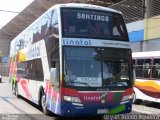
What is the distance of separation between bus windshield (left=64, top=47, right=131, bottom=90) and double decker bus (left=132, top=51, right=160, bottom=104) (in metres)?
6.15

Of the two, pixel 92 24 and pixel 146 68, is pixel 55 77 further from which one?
pixel 146 68

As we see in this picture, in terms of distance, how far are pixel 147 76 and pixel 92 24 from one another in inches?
287

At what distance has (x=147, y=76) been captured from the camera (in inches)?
738

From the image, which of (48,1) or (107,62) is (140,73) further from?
(48,1)

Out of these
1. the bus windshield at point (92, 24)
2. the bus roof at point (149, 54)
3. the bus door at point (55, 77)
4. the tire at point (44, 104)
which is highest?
the bus windshield at point (92, 24)

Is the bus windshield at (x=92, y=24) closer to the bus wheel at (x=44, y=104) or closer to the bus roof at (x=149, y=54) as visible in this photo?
the bus wheel at (x=44, y=104)

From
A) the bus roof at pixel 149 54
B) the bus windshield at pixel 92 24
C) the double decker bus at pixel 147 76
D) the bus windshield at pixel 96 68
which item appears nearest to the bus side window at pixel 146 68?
the double decker bus at pixel 147 76

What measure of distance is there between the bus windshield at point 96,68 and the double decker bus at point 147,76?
6.15m

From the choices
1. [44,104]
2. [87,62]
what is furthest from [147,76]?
[87,62]

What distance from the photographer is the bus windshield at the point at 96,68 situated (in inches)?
449

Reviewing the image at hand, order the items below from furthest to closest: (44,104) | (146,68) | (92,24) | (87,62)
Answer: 1. (146,68)
2. (44,104)
3. (92,24)
4. (87,62)

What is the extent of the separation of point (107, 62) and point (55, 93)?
178 centimetres

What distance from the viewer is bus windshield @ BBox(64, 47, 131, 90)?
1140 cm

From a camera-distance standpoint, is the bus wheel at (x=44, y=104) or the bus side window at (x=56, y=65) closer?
the bus side window at (x=56, y=65)
